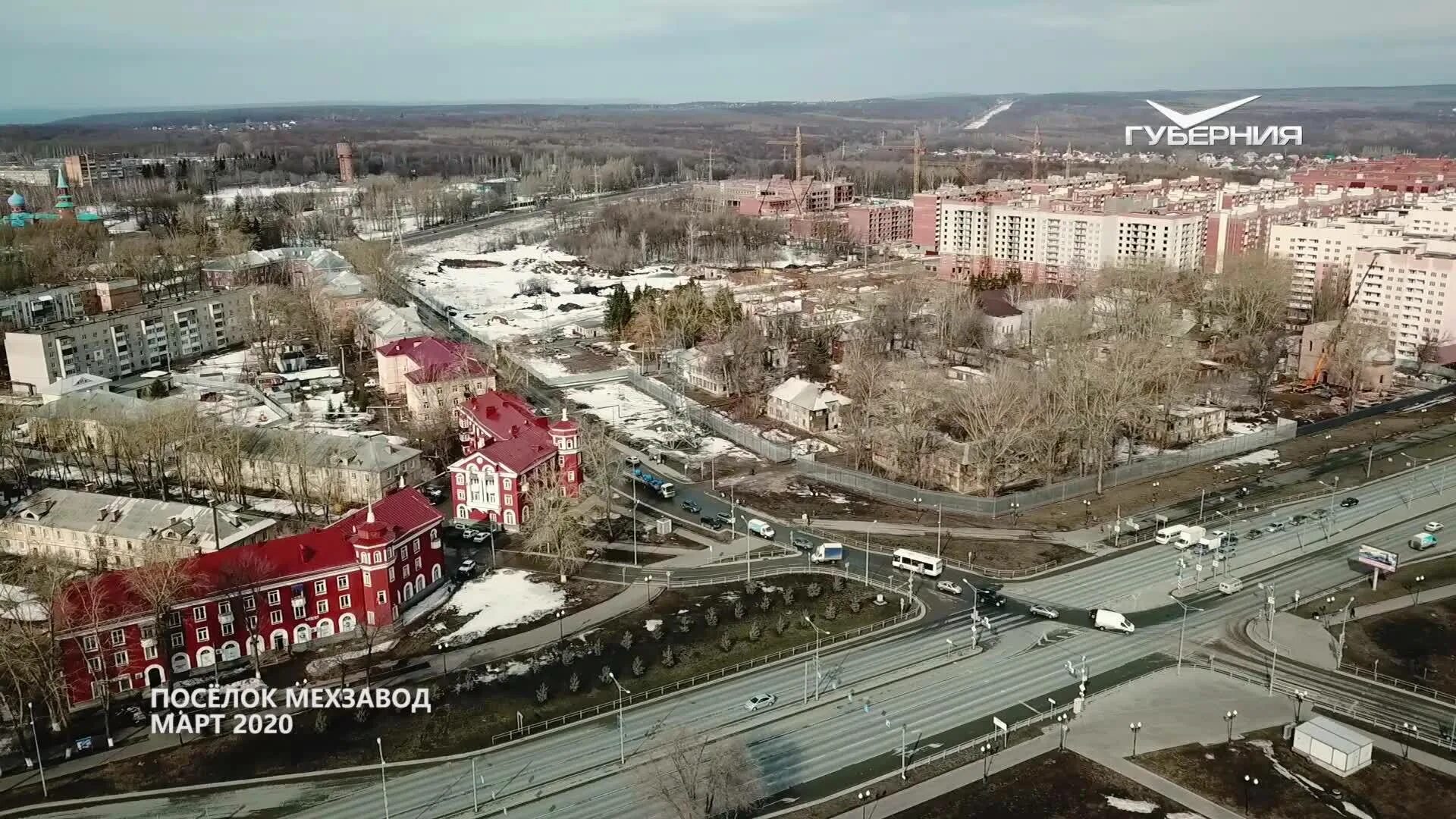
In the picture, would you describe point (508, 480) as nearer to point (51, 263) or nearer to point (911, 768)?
point (911, 768)

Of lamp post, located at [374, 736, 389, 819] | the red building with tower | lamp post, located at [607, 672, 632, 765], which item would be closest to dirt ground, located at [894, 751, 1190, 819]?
lamp post, located at [607, 672, 632, 765]

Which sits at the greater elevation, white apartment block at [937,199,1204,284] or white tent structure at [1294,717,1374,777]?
white apartment block at [937,199,1204,284]

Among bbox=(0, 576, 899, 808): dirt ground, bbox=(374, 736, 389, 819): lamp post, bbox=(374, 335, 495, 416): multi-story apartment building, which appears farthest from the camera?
bbox=(374, 335, 495, 416): multi-story apartment building

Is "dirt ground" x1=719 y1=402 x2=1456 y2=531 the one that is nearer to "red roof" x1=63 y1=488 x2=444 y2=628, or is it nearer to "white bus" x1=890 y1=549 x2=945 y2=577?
"white bus" x1=890 y1=549 x2=945 y2=577

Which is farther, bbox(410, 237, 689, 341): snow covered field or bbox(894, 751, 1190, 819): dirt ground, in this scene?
bbox(410, 237, 689, 341): snow covered field

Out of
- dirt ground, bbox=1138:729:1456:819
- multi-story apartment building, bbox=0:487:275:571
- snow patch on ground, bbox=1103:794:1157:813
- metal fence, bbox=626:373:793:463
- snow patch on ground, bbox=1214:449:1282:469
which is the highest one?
multi-story apartment building, bbox=0:487:275:571

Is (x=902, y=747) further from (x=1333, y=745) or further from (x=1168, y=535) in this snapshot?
(x=1168, y=535)
